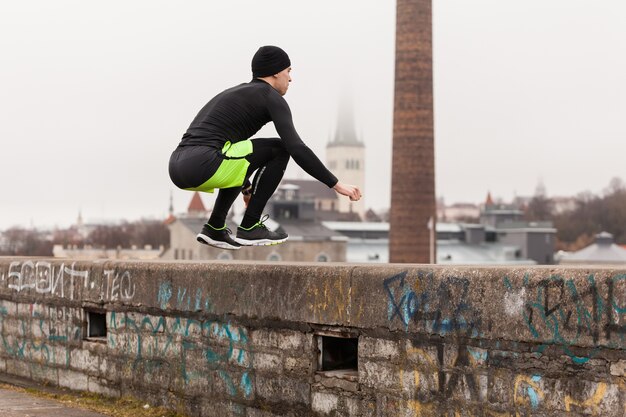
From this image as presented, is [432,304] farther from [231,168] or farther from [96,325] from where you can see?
[96,325]

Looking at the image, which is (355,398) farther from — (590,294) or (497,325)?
(590,294)

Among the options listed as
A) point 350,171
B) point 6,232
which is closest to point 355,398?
point 6,232

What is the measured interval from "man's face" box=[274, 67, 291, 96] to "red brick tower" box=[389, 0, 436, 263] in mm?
41551

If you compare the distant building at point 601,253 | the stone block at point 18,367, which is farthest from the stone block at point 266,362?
the distant building at point 601,253

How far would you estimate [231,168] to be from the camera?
591cm

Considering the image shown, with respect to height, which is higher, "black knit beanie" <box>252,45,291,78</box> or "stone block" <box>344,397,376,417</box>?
"black knit beanie" <box>252,45,291,78</box>

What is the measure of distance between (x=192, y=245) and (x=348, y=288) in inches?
2771

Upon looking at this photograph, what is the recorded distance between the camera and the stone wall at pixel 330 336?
188 inches

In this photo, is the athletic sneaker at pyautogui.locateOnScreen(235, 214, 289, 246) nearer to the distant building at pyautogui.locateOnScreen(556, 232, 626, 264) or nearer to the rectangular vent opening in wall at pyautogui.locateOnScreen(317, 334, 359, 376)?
the rectangular vent opening in wall at pyautogui.locateOnScreen(317, 334, 359, 376)

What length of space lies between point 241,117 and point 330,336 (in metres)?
1.47

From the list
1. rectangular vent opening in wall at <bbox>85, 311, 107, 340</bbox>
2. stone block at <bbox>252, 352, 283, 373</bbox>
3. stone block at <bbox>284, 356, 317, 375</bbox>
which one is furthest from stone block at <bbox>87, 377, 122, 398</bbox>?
stone block at <bbox>284, 356, 317, 375</bbox>

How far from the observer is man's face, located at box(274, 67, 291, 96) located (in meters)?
6.01

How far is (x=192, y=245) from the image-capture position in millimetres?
75688

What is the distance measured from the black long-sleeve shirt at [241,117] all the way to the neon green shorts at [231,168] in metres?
0.05
